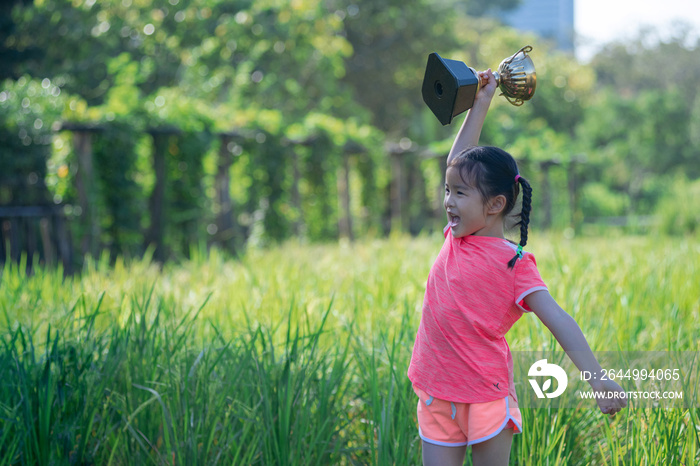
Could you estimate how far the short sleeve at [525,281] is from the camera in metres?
1.67

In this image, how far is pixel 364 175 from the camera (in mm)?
11180

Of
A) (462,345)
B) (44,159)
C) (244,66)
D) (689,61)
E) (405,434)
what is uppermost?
(689,61)

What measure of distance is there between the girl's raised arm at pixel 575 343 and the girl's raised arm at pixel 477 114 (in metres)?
0.48

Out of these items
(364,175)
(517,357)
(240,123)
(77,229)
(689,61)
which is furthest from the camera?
(689,61)

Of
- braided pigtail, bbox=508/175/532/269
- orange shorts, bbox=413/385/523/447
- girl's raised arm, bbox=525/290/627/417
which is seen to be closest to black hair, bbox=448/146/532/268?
braided pigtail, bbox=508/175/532/269

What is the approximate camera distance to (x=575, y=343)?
5.20 ft

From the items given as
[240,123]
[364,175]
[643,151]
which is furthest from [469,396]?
[643,151]

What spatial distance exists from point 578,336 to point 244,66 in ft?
37.2

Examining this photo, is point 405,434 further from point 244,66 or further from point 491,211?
point 244,66

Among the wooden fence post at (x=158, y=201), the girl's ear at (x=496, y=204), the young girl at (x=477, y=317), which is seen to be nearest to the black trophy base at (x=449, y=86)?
the young girl at (x=477, y=317)

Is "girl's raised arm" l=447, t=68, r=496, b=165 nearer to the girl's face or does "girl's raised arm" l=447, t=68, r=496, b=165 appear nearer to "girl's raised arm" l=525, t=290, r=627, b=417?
the girl's face

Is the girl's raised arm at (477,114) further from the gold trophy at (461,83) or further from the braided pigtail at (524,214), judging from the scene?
the braided pigtail at (524,214)

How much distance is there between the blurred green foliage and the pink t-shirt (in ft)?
17.2

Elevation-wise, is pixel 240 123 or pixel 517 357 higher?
pixel 240 123
